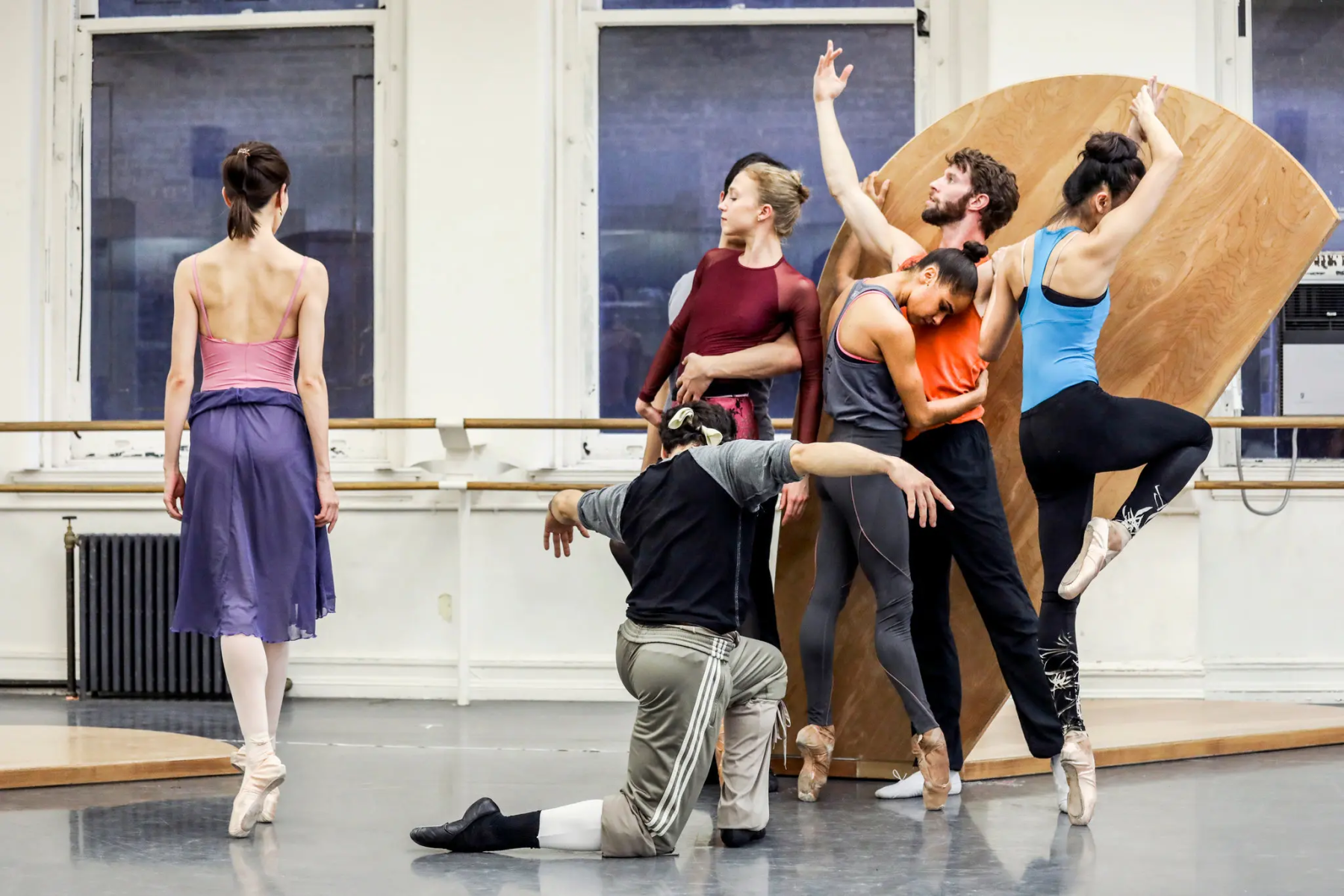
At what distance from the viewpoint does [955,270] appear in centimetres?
327

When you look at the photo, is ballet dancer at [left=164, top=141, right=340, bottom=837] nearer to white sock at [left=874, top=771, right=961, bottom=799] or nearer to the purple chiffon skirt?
the purple chiffon skirt

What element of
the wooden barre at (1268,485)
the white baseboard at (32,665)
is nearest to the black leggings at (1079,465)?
the wooden barre at (1268,485)

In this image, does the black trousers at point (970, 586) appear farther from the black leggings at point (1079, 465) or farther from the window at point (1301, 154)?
the window at point (1301, 154)

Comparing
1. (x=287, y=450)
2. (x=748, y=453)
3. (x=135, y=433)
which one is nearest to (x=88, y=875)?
(x=287, y=450)

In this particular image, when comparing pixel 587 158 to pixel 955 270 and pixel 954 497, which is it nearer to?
pixel 955 270

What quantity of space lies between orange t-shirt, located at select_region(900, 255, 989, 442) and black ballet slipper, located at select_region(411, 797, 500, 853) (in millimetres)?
1346

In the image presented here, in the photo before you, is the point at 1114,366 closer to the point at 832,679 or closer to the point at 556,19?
the point at 832,679

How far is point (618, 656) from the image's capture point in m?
2.83

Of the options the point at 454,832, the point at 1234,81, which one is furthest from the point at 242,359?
the point at 1234,81

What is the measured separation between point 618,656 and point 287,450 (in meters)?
0.89

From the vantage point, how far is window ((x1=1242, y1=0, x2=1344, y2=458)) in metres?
5.37

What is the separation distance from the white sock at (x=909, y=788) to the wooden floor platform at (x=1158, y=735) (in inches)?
6.1

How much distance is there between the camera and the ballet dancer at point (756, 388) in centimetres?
337

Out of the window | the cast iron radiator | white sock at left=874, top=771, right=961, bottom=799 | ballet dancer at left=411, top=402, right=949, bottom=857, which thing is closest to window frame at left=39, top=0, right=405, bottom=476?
the cast iron radiator
